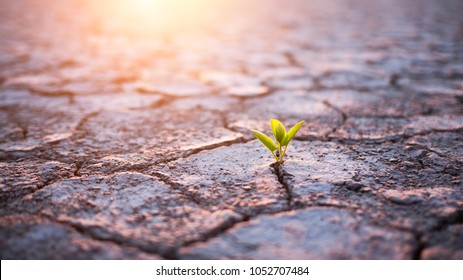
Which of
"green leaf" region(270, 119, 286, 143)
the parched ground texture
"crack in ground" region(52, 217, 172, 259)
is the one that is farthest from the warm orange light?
"crack in ground" region(52, 217, 172, 259)

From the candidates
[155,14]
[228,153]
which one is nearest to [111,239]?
[228,153]

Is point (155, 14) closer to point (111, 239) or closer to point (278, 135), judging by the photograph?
point (278, 135)

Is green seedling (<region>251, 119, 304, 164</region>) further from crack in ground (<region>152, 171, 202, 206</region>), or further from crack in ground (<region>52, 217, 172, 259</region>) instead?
crack in ground (<region>52, 217, 172, 259</region>)

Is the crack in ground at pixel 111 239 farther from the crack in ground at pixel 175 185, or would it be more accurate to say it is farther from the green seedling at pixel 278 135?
the green seedling at pixel 278 135

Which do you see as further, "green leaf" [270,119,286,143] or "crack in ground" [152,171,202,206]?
"green leaf" [270,119,286,143]

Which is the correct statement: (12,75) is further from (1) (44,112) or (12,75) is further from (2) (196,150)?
(2) (196,150)

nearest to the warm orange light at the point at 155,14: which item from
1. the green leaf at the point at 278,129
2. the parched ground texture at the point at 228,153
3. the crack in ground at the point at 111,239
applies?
the parched ground texture at the point at 228,153

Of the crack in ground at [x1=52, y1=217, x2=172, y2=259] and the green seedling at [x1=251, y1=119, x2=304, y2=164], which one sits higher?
the green seedling at [x1=251, y1=119, x2=304, y2=164]

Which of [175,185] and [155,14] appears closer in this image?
[175,185]

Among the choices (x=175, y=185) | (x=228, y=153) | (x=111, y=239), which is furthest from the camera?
(x=228, y=153)
